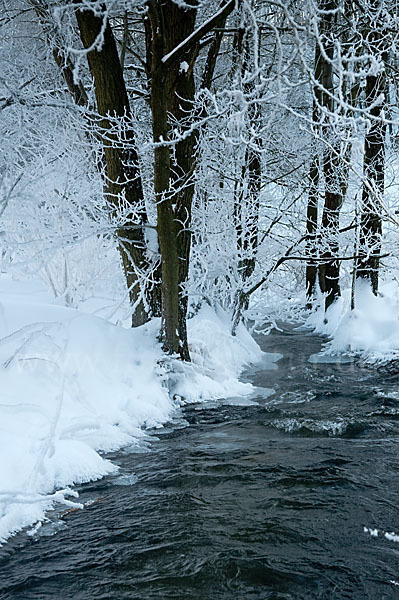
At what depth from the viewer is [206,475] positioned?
13.7 ft

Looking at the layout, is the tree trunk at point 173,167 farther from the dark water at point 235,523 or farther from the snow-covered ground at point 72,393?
the dark water at point 235,523

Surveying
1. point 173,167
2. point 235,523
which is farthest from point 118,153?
point 235,523

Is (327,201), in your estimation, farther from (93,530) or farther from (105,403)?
(93,530)

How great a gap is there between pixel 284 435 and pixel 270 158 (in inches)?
280

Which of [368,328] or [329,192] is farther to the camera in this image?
[329,192]

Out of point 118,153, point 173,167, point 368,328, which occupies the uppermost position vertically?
point 118,153

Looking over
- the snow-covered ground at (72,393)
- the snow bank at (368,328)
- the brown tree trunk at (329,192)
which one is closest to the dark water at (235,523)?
the snow-covered ground at (72,393)

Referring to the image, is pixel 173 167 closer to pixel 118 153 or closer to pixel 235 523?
pixel 118 153

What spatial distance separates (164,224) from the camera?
6676mm

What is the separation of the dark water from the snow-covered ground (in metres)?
0.26

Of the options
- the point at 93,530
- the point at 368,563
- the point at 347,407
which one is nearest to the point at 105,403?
the point at 93,530

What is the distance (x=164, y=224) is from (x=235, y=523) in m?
4.14

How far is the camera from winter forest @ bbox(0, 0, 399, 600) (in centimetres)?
398

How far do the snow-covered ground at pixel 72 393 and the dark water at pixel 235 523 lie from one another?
26 centimetres
